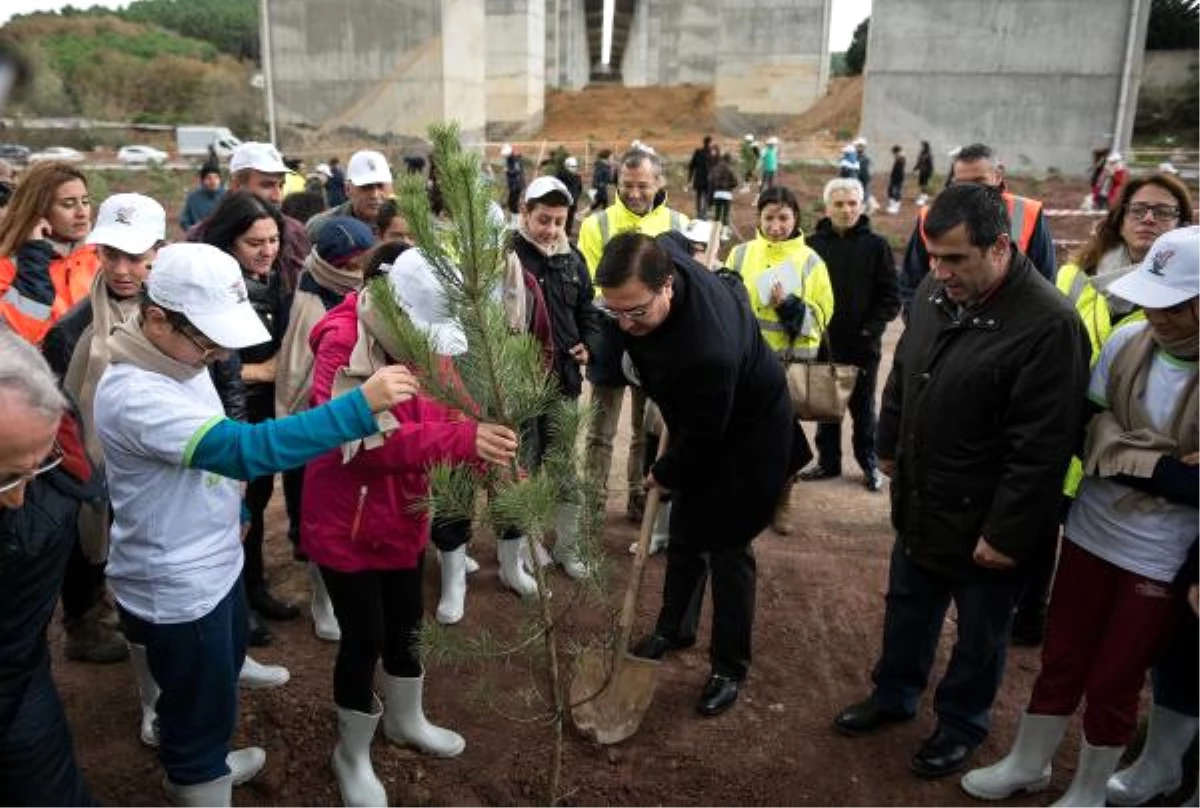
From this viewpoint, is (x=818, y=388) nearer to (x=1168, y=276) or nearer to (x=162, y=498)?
(x=1168, y=276)

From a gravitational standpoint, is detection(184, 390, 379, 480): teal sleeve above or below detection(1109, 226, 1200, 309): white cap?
below

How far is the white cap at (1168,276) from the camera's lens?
2.27m

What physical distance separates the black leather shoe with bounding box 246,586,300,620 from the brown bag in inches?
97.5

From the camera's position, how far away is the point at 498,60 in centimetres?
3098

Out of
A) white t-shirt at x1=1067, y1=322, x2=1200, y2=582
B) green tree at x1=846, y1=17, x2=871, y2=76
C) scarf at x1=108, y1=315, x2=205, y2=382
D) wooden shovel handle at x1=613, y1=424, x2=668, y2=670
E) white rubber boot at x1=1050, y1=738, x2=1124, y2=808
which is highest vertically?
green tree at x1=846, y1=17, x2=871, y2=76

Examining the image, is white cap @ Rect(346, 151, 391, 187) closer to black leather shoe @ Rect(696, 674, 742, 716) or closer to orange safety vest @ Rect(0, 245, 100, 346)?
orange safety vest @ Rect(0, 245, 100, 346)

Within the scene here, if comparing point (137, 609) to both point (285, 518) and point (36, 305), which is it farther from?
point (285, 518)

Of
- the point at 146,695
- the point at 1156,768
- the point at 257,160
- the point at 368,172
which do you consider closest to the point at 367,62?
the point at 257,160

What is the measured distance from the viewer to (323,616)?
11.7 ft

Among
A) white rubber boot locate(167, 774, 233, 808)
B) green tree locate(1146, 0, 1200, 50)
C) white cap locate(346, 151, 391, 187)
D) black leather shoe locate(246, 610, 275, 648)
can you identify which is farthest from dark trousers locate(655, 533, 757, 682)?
green tree locate(1146, 0, 1200, 50)

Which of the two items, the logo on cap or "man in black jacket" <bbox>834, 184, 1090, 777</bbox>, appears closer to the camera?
the logo on cap

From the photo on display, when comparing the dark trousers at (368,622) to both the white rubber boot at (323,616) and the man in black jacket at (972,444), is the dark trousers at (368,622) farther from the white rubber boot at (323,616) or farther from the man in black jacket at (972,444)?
the man in black jacket at (972,444)

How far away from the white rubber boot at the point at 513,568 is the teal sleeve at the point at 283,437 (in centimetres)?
199

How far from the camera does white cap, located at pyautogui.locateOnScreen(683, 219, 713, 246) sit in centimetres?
458
